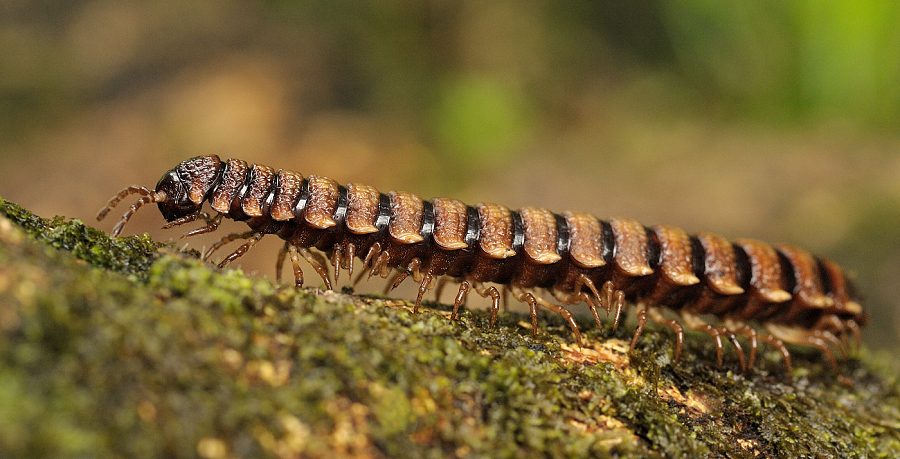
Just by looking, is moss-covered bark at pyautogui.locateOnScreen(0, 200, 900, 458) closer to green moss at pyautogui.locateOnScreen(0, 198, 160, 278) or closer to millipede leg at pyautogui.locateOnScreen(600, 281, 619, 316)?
green moss at pyautogui.locateOnScreen(0, 198, 160, 278)

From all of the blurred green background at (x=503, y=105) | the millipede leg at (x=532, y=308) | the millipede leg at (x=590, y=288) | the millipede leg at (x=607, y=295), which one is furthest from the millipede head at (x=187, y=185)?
the blurred green background at (x=503, y=105)

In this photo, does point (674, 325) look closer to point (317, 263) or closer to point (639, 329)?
point (639, 329)

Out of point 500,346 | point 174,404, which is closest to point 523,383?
point 500,346

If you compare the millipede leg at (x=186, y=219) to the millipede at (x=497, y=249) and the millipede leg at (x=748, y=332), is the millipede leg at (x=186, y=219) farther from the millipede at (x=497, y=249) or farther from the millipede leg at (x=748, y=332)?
the millipede leg at (x=748, y=332)

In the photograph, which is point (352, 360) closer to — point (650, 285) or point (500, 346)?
point (500, 346)

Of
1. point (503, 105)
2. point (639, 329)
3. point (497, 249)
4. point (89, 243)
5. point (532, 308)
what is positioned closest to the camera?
point (89, 243)

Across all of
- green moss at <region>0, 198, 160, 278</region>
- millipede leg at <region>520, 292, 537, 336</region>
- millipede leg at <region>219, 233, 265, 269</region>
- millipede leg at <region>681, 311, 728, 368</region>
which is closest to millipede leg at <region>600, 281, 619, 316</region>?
millipede leg at <region>520, 292, 537, 336</region>

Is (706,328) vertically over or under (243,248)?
under

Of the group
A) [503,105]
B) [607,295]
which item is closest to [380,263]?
[607,295]

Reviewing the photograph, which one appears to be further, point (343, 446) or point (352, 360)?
point (352, 360)
